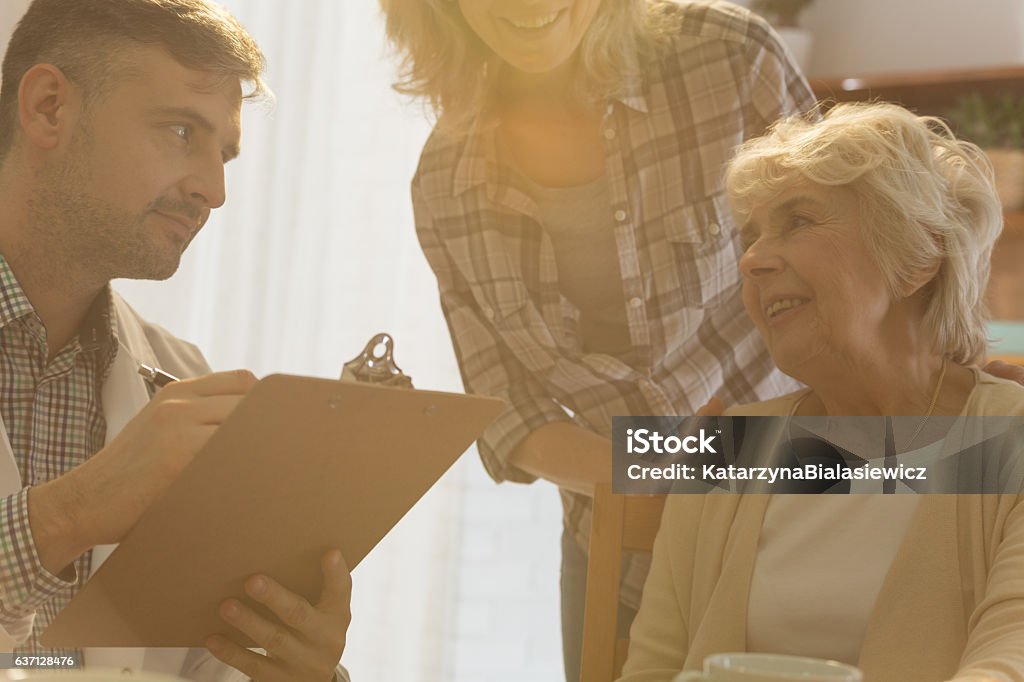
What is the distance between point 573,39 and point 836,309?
20.2 inches

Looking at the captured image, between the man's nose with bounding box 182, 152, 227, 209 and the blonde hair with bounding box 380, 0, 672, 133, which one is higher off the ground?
the blonde hair with bounding box 380, 0, 672, 133

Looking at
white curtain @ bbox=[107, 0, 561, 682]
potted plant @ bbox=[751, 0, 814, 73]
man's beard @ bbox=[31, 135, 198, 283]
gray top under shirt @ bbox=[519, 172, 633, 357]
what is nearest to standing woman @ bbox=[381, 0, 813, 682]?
gray top under shirt @ bbox=[519, 172, 633, 357]

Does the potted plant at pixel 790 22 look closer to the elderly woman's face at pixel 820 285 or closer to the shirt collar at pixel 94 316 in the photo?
the elderly woman's face at pixel 820 285

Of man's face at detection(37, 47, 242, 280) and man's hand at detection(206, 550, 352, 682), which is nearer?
man's hand at detection(206, 550, 352, 682)

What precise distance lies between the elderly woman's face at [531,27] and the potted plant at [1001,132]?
51.2 inches

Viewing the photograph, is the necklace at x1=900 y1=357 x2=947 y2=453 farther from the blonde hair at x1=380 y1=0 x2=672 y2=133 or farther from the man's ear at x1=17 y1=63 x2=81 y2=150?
the man's ear at x1=17 y1=63 x2=81 y2=150

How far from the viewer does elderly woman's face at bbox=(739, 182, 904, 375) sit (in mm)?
1186

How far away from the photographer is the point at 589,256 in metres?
1.56

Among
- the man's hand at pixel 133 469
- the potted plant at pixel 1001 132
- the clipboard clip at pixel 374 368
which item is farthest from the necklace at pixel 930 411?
the potted plant at pixel 1001 132

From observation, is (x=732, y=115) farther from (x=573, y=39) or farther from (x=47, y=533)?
(x=47, y=533)

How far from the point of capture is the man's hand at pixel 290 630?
0.94 m

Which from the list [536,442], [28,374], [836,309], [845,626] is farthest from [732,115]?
[28,374]

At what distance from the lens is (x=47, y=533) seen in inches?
34.8

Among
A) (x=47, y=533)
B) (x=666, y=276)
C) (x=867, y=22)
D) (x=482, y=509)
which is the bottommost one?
(x=482, y=509)
